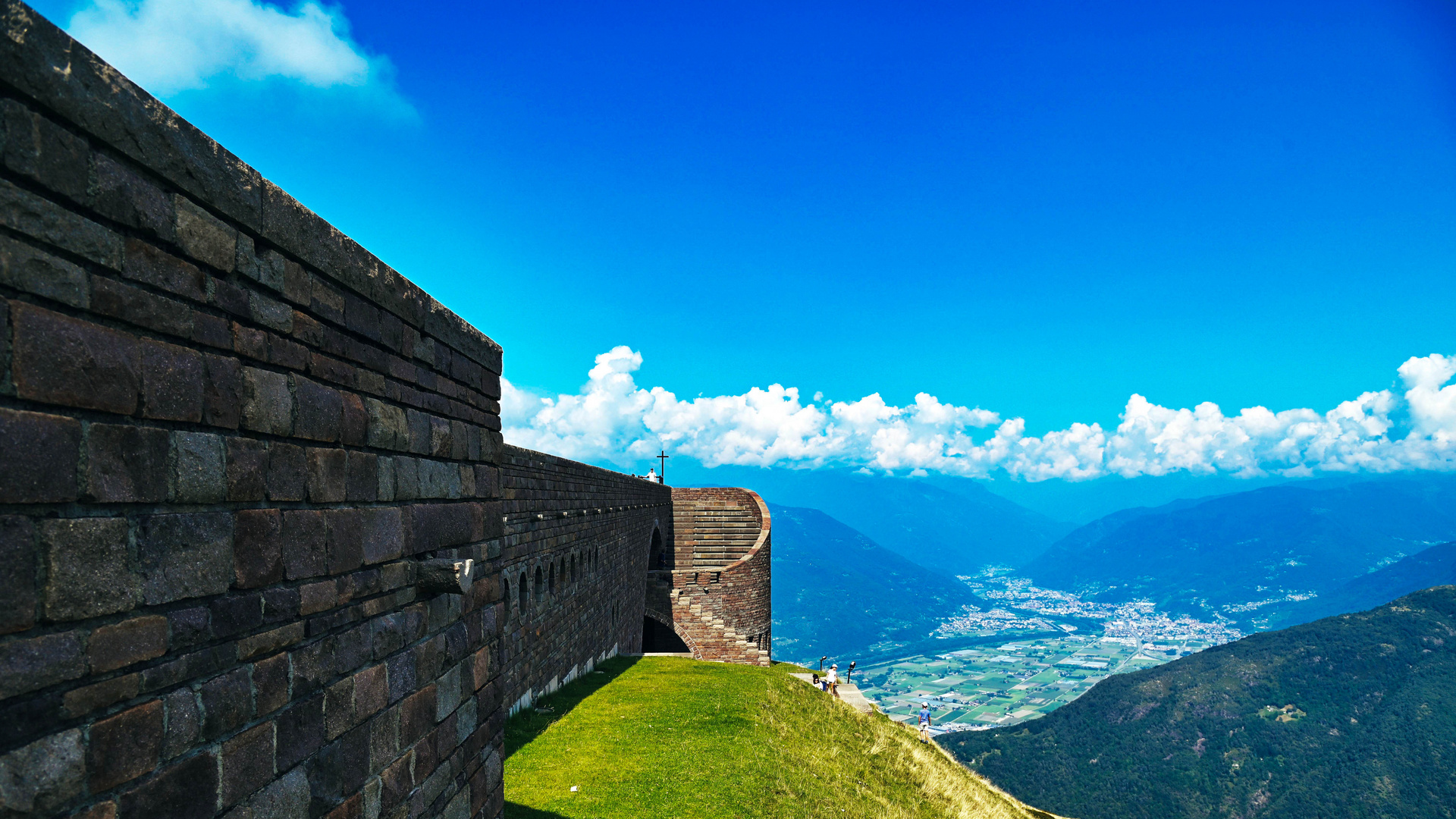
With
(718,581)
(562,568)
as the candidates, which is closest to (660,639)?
(718,581)

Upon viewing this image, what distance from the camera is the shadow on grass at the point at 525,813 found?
9055mm

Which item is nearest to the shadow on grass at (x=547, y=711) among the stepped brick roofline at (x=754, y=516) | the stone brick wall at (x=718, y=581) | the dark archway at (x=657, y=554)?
the stone brick wall at (x=718, y=581)

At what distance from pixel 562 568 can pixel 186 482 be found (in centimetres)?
1314

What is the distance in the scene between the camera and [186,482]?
2928 millimetres

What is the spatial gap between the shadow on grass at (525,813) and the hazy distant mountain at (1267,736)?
79024 millimetres

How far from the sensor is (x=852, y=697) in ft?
85.8

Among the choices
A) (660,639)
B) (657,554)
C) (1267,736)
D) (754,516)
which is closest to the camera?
(660,639)

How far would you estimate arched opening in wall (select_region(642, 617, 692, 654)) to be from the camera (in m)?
28.7

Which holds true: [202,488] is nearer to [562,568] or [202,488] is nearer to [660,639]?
[562,568]

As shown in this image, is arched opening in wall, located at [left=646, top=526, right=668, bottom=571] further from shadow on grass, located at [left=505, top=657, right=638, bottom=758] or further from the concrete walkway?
shadow on grass, located at [left=505, top=657, right=638, bottom=758]

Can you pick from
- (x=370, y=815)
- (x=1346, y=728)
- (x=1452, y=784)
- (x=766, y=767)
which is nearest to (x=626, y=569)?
(x=766, y=767)

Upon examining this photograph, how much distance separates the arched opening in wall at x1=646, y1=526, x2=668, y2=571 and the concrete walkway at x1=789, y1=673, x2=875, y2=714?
24.4 feet

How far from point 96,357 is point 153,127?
0.92 metres

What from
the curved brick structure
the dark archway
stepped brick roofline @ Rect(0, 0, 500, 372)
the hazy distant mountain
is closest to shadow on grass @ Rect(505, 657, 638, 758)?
the curved brick structure
